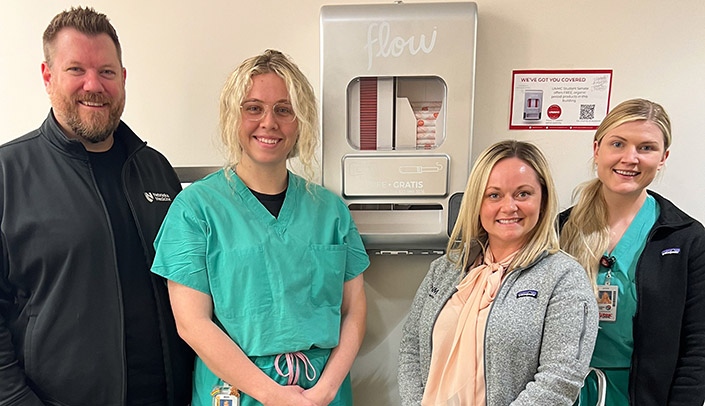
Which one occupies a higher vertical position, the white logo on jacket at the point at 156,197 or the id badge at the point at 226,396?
the white logo on jacket at the point at 156,197

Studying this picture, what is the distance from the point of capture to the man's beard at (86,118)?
39.7 inches

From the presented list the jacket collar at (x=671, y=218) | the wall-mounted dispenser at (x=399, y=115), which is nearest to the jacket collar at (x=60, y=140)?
the wall-mounted dispenser at (x=399, y=115)

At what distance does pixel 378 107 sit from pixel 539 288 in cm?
63

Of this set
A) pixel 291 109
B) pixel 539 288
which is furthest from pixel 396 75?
pixel 539 288

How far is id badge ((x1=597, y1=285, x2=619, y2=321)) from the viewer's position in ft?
3.56

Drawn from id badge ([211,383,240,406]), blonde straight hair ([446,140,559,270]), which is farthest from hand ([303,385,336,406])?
blonde straight hair ([446,140,559,270])

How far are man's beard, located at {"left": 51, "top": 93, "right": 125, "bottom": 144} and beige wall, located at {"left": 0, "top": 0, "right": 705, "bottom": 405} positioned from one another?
335 mm

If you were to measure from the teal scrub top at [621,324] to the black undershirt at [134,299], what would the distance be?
1.02m

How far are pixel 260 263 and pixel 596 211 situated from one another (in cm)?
84

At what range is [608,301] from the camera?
1.09 m

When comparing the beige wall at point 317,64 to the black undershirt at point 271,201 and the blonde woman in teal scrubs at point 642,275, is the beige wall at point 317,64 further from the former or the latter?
the black undershirt at point 271,201

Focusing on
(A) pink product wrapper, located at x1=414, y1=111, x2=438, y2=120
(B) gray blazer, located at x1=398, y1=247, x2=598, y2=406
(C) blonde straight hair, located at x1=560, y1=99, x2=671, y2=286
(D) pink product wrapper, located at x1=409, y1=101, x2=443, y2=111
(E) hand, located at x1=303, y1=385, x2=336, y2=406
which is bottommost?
(E) hand, located at x1=303, y1=385, x2=336, y2=406

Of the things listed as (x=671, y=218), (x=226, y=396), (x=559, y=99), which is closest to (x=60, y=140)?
(x=226, y=396)

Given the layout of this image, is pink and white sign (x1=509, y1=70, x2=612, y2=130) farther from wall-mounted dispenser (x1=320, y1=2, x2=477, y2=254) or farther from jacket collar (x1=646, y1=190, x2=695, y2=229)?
jacket collar (x1=646, y1=190, x2=695, y2=229)
